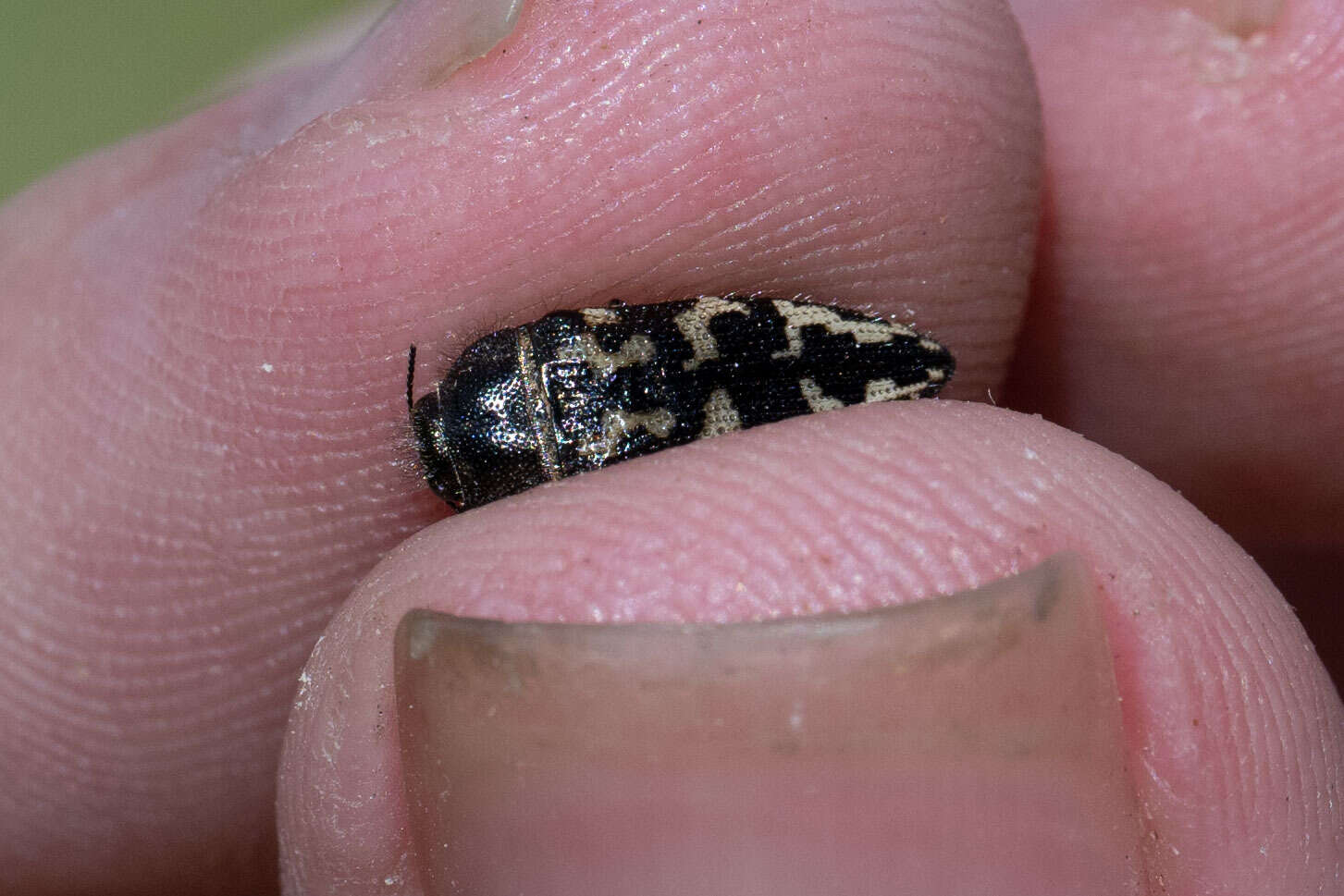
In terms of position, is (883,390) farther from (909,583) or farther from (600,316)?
(909,583)

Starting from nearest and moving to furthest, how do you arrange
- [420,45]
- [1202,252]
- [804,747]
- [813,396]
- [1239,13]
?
1. [804,747]
2. [420,45]
3. [813,396]
4. [1239,13]
5. [1202,252]

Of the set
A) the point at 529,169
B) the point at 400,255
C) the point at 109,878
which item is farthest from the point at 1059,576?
the point at 109,878

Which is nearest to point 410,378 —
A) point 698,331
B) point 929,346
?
point 698,331

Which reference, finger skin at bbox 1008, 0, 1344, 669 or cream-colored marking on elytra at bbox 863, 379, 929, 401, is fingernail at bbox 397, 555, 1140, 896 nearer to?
cream-colored marking on elytra at bbox 863, 379, 929, 401

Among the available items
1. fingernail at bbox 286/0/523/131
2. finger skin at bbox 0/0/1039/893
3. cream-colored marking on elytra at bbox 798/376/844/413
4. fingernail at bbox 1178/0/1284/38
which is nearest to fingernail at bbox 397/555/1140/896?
cream-colored marking on elytra at bbox 798/376/844/413

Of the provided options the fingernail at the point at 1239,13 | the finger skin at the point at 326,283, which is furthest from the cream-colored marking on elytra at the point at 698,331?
the fingernail at the point at 1239,13

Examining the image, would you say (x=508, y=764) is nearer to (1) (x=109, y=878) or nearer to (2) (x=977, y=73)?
(2) (x=977, y=73)

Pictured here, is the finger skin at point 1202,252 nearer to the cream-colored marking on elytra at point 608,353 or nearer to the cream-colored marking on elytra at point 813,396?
the cream-colored marking on elytra at point 813,396
